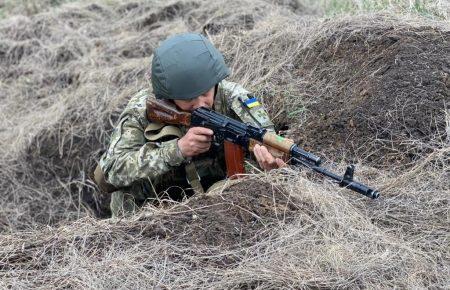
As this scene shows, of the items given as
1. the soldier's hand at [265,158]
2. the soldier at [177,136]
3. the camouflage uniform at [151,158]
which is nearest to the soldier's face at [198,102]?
the soldier at [177,136]

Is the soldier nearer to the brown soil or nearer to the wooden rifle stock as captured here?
the wooden rifle stock

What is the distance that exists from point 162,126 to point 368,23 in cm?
185

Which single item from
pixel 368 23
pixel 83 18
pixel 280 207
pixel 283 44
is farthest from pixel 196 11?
pixel 280 207

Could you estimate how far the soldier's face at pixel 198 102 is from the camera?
3978 millimetres

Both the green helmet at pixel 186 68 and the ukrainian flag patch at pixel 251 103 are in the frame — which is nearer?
the green helmet at pixel 186 68

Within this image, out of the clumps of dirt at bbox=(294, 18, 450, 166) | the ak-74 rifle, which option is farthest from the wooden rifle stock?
the clumps of dirt at bbox=(294, 18, 450, 166)

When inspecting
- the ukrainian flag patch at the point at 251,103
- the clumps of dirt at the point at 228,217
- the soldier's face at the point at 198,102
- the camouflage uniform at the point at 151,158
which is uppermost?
the soldier's face at the point at 198,102

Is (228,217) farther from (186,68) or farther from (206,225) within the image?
(186,68)

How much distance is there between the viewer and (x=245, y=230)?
3277mm

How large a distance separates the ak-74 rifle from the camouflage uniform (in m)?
0.13

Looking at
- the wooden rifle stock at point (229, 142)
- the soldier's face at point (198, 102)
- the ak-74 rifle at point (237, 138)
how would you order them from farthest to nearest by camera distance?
1. the soldier's face at point (198, 102)
2. the wooden rifle stock at point (229, 142)
3. the ak-74 rifle at point (237, 138)

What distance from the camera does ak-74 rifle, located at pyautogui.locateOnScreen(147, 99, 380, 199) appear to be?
3.40m

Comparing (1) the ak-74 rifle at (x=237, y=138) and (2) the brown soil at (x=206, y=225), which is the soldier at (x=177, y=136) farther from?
(2) the brown soil at (x=206, y=225)

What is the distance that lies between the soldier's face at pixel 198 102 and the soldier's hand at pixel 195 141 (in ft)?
0.59
